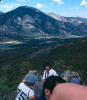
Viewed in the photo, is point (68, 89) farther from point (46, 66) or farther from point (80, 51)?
point (80, 51)

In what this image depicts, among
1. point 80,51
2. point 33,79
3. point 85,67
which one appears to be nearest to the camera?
point 33,79

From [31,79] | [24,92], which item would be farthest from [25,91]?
[31,79]

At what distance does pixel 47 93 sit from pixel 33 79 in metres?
2.32

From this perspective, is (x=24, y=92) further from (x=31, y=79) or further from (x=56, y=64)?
(x=56, y=64)

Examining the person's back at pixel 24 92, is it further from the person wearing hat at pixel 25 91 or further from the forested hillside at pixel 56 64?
the forested hillside at pixel 56 64

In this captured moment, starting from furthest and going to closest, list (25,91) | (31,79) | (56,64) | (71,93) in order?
(56,64)
(25,91)
(31,79)
(71,93)

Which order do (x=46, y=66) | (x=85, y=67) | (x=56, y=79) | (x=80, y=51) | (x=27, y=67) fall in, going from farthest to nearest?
(x=80, y=51) < (x=85, y=67) < (x=27, y=67) < (x=46, y=66) < (x=56, y=79)

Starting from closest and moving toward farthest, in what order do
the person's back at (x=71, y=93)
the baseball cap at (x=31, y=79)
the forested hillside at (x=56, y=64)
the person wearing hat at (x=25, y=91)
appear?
the person's back at (x=71, y=93) < the baseball cap at (x=31, y=79) < the person wearing hat at (x=25, y=91) < the forested hillside at (x=56, y=64)

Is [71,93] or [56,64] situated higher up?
[71,93]

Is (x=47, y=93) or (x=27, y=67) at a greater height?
(x=47, y=93)

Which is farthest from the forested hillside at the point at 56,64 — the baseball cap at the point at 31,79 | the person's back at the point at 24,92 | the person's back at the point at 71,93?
the person's back at the point at 71,93

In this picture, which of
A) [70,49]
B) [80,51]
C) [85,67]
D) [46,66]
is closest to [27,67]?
[85,67]

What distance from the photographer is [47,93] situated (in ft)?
11.5

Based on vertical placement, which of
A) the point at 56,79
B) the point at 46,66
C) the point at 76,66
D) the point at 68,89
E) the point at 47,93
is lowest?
the point at 76,66
